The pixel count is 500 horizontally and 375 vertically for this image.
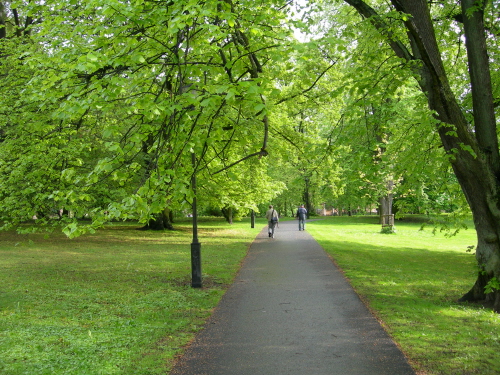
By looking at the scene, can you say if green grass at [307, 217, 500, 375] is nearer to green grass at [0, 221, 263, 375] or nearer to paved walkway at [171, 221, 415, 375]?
paved walkway at [171, 221, 415, 375]

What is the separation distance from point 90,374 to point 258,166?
13.6 m

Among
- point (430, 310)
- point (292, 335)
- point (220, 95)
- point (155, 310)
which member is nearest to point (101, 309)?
point (155, 310)

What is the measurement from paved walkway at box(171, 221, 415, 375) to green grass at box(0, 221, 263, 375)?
0.46 m

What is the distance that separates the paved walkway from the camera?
522 cm

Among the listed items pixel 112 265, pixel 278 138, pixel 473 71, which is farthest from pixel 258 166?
pixel 473 71

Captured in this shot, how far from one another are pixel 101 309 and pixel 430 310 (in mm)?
6205

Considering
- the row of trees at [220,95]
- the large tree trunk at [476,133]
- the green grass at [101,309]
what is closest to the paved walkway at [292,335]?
the green grass at [101,309]

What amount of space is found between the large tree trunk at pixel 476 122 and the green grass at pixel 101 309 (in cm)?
551

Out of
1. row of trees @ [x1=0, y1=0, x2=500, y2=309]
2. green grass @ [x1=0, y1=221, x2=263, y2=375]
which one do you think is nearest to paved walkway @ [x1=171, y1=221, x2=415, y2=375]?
green grass @ [x1=0, y1=221, x2=263, y2=375]

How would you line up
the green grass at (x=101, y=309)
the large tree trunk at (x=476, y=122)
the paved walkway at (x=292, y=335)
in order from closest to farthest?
the paved walkway at (x=292, y=335), the green grass at (x=101, y=309), the large tree trunk at (x=476, y=122)

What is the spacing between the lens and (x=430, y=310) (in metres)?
8.10

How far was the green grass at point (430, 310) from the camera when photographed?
18.2 feet

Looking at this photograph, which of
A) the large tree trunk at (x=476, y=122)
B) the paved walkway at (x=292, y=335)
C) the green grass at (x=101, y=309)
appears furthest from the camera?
the large tree trunk at (x=476, y=122)

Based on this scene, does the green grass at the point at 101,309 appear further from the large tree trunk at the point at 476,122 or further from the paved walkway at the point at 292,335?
the large tree trunk at the point at 476,122
